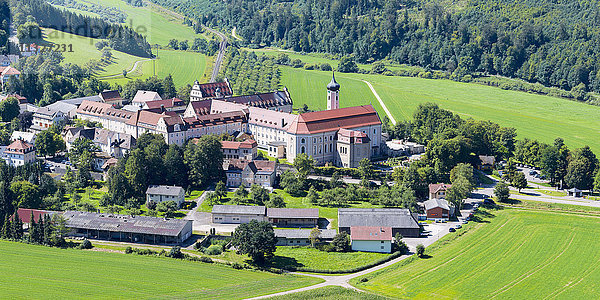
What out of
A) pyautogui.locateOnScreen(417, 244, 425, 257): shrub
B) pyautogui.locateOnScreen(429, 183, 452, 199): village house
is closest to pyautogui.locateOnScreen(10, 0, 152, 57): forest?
pyautogui.locateOnScreen(429, 183, 452, 199): village house

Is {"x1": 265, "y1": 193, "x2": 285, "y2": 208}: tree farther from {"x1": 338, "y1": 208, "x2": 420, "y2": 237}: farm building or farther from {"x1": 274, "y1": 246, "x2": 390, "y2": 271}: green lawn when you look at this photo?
{"x1": 274, "y1": 246, "x2": 390, "y2": 271}: green lawn

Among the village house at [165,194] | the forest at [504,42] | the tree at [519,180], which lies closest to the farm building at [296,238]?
the village house at [165,194]

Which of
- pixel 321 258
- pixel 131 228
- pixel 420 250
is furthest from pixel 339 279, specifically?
pixel 131 228

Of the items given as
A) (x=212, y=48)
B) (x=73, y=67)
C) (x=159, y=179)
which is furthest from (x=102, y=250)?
(x=212, y=48)

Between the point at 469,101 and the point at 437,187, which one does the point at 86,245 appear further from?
the point at 469,101

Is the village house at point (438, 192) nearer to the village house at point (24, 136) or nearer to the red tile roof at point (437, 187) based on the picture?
the red tile roof at point (437, 187)

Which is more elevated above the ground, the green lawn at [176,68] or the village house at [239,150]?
the green lawn at [176,68]
